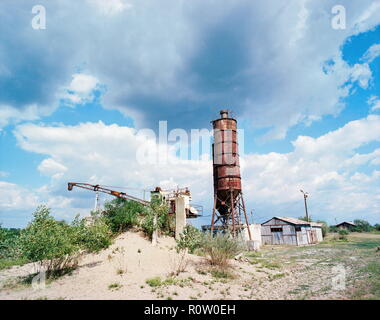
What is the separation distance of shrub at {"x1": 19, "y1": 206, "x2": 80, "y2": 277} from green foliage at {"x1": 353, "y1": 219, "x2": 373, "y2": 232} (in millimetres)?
70810

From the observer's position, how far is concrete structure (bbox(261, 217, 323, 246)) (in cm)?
3569

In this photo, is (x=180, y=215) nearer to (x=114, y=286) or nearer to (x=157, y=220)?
(x=157, y=220)

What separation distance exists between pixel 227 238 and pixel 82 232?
833 centimetres

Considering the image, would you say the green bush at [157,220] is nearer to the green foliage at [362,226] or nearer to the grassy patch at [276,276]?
the grassy patch at [276,276]

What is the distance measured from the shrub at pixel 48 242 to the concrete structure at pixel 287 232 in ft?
98.6

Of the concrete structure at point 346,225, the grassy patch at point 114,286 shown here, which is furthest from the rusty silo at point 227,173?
the concrete structure at point 346,225

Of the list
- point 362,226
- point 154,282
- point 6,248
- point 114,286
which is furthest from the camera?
point 362,226

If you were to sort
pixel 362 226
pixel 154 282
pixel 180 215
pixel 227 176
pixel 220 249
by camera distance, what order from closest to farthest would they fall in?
pixel 154 282 < pixel 220 249 < pixel 180 215 < pixel 227 176 < pixel 362 226

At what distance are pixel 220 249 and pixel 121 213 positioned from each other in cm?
921

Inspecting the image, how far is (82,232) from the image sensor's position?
14.4m

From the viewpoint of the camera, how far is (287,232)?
36.2m

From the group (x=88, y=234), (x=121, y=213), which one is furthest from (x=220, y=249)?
(x=121, y=213)

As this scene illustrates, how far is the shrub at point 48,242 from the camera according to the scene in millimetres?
11922
